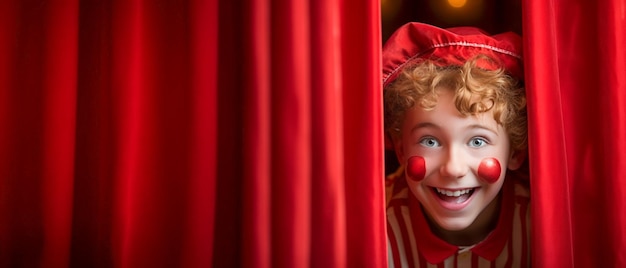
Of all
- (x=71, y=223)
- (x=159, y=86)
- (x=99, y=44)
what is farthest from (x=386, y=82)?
(x=71, y=223)

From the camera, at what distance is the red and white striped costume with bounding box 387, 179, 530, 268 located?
1548mm

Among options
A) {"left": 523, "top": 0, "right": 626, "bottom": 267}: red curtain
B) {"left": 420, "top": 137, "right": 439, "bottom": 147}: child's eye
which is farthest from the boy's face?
{"left": 523, "top": 0, "right": 626, "bottom": 267}: red curtain

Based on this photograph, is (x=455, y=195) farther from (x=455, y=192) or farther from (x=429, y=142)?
(x=429, y=142)

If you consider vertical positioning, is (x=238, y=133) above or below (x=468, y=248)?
above

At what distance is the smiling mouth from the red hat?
31 cm

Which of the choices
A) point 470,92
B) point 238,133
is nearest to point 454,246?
point 470,92

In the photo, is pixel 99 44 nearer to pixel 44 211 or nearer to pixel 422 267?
pixel 44 211

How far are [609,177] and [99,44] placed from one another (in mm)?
1287

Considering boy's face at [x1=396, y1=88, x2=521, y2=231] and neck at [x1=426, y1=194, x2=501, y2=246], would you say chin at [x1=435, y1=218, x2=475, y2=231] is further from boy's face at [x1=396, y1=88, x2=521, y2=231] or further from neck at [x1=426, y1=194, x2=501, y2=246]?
neck at [x1=426, y1=194, x2=501, y2=246]

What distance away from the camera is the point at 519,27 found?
1.74 meters

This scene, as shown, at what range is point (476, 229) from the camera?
1.60m

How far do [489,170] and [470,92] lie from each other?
7.7 inches

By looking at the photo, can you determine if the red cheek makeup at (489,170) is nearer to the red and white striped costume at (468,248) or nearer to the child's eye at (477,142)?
Answer: the child's eye at (477,142)

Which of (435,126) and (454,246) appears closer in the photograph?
(435,126)
